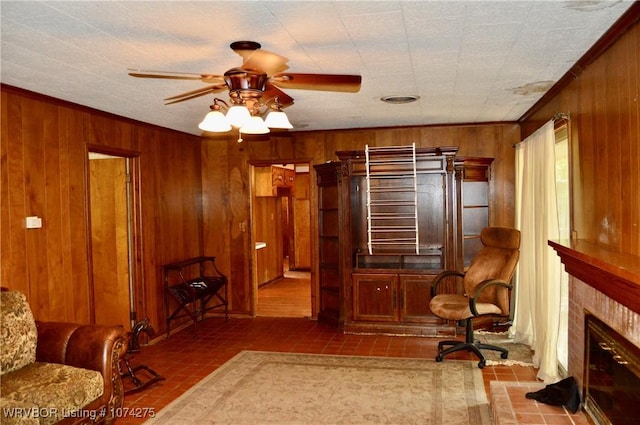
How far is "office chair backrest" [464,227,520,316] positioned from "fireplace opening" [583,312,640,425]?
1471mm

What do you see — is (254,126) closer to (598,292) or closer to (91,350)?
(91,350)

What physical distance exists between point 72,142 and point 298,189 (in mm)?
6659

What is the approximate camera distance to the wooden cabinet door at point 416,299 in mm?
5328

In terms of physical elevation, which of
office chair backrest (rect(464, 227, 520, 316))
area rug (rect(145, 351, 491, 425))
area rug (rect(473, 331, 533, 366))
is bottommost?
area rug (rect(145, 351, 491, 425))

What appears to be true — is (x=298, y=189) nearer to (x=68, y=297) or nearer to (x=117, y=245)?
(x=117, y=245)

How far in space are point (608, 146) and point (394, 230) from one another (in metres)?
3.10

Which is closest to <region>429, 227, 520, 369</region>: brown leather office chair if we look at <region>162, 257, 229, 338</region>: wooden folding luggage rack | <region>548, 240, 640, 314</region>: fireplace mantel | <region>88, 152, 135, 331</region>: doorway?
<region>548, 240, 640, 314</region>: fireplace mantel

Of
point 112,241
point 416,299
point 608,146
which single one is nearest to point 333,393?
point 416,299

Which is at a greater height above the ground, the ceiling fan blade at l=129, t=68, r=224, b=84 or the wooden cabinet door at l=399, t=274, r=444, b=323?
the ceiling fan blade at l=129, t=68, r=224, b=84

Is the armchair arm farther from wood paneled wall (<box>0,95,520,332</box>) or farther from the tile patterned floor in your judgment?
wood paneled wall (<box>0,95,520,332</box>)

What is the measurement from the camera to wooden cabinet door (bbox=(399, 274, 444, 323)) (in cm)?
533

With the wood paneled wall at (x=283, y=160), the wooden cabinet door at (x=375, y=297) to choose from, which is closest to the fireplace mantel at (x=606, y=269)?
the wooden cabinet door at (x=375, y=297)

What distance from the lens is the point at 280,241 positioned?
971 cm

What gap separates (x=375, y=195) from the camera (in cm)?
588
